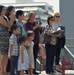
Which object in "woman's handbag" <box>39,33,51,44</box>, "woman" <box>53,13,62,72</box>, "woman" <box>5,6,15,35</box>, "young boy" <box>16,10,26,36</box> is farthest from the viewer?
"woman" <box>53,13,62,72</box>

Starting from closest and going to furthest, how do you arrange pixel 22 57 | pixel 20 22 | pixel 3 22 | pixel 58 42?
1. pixel 22 57
2. pixel 3 22
3. pixel 20 22
4. pixel 58 42

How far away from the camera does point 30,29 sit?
9188 mm

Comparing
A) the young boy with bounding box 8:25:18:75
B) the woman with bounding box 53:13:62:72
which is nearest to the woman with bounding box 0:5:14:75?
the young boy with bounding box 8:25:18:75

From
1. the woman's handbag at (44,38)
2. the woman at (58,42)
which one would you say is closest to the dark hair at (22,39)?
the woman's handbag at (44,38)

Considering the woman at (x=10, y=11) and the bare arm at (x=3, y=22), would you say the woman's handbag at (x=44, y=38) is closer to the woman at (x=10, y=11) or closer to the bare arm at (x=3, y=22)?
the woman at (x=10, y=11)

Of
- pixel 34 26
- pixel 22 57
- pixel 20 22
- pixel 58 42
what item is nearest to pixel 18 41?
pixel 22 57

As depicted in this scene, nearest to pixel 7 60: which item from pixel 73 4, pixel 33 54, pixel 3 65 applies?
pixel 3 65

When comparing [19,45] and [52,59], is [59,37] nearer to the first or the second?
[52,59]

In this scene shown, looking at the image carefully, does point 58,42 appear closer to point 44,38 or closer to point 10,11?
point 44,38

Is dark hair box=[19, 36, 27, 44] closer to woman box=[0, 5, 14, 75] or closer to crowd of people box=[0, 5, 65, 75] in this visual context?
crowd of people box=[0, 5, 65, 75]

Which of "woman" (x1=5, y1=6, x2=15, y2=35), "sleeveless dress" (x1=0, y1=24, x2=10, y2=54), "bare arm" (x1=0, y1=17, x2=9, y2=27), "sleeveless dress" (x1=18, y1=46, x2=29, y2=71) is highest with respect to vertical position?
"woman" (x1=5, y1=6, x2=15, y2=35)

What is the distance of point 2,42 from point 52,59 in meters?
1.71

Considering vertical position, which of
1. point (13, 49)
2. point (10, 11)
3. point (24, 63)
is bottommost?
point (24, 63)

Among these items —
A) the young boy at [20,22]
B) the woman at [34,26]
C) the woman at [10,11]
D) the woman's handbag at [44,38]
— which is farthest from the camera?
the woman's handbag at [44,38]
